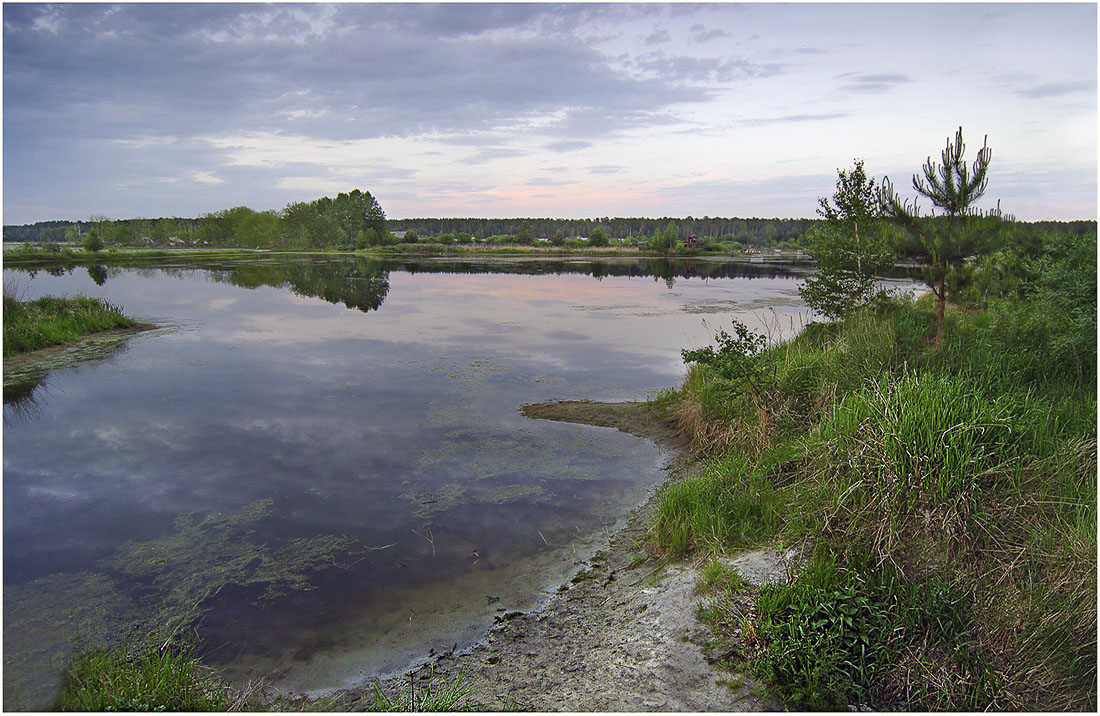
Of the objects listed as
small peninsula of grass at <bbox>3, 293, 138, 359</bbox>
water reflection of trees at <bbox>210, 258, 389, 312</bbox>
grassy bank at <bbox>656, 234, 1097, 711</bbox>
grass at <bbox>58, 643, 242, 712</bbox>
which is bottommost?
grass at <bbox>58, 643, 242, 712</bbox>

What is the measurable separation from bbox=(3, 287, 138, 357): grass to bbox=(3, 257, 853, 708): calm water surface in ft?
5.03

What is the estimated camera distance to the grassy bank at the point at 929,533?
4488mm

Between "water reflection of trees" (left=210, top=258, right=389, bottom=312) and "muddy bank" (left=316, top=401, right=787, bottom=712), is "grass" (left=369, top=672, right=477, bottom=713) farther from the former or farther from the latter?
"water reflection of trees" (left=210, top=258, right=389, bottom=312)

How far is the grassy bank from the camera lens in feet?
14.7

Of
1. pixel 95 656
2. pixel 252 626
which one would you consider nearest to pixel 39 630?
pixel 95 656

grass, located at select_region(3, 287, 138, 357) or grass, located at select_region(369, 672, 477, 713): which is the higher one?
grass, located at select_region(3, 287, 138, 357)

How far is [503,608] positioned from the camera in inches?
249

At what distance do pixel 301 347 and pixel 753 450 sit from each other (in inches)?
609

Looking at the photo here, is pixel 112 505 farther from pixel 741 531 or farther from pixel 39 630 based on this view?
pixel 741 531

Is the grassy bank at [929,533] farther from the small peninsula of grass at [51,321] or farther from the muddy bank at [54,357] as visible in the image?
the small peninsula of grass at [51,321]

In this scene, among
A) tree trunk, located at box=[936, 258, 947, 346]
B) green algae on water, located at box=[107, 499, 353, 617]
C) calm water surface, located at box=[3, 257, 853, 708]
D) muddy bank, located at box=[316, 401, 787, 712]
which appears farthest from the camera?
tree trunk, located at box=[936, 258, 947, 346]

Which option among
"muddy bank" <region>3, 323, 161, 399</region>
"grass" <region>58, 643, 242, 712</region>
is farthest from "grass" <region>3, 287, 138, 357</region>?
"grass" <region>58, 643, 242, 712</region>

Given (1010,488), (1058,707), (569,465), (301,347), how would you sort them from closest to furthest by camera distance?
1. (1058,707)
2. (1010,488)
3. (569,465)
4. (301,347)

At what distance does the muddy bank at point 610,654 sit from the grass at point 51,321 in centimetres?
1829
